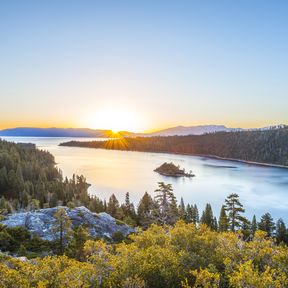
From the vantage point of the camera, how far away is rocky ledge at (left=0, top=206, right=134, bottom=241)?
39522mm

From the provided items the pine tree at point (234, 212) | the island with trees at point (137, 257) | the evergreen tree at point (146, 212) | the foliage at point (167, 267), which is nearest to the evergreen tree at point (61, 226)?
the island with trees at point (137, 257)

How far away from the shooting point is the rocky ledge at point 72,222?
1556 inches

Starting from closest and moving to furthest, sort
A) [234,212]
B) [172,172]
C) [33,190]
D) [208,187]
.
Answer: [234,212] → [33,190] → [208,187] → [172,172]

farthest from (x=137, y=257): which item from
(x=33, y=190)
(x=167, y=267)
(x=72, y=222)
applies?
(x=33, y=190)

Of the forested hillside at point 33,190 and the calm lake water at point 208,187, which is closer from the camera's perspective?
the forested hillside at point 33,190

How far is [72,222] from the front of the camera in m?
44.1

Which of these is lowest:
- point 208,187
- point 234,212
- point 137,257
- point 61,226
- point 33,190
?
point 208,187

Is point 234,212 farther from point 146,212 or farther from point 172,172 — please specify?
point 172,172

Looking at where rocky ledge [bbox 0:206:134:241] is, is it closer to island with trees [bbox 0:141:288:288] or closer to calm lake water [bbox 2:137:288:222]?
island with trees [bbox 0:141:288:288]

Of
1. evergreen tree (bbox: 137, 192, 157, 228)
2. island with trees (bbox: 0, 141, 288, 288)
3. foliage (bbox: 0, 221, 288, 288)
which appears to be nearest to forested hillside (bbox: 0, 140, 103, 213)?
evergreen tree (bbox: 137, 192, 157, 228)

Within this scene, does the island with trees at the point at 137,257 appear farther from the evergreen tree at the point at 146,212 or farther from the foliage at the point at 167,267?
the evergreen tree at the point at 146,212

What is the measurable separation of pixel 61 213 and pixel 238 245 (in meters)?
21.2

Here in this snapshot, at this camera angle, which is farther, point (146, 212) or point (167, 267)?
point (146, 212)

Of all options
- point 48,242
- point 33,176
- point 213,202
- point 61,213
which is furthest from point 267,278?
point 33,176
